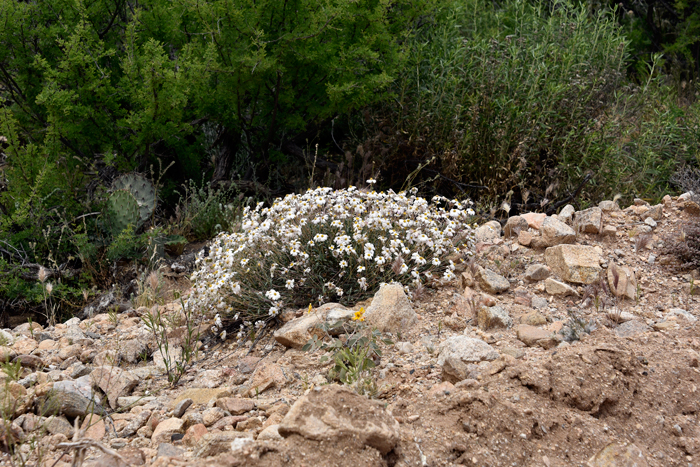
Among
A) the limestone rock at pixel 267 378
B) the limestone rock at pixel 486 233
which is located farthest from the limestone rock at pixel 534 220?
the limestone rock at pixel 267 378

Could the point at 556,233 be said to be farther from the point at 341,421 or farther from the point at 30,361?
the point at 30,361

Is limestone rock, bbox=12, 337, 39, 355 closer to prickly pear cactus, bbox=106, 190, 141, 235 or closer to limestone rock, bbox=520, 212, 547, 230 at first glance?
prickly pear cactus, bbox=106, 190, 141, 235

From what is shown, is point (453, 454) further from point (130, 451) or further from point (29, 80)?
point (29, 80)

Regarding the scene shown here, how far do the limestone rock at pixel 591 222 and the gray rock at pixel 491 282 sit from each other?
1056 mm

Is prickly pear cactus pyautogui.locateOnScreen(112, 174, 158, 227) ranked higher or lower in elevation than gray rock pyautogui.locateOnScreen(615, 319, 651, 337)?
lower

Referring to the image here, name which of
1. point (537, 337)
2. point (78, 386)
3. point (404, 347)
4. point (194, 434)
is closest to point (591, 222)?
point (537, 337)

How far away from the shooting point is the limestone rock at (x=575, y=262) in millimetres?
3857

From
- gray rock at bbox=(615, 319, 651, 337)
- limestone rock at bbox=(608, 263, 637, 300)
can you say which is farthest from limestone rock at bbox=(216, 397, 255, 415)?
limestone rock at bbox=(608, 263, 637, 300)

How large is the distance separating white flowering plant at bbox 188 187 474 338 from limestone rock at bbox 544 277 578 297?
63 centimetres

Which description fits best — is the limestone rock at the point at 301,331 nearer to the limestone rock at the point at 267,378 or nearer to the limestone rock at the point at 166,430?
the limestone rock at the point at 267,378

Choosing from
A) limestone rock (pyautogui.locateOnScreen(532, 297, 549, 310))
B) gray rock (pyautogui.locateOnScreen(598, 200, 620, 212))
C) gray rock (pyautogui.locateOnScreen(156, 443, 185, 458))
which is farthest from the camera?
gray rock (pyautogui.locateOnScreen(598, 200, 620, 212))

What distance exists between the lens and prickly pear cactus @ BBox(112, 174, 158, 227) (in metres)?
5.56

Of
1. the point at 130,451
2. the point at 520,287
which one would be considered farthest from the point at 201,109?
the point at 130,451

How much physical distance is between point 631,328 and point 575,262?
800 mm
